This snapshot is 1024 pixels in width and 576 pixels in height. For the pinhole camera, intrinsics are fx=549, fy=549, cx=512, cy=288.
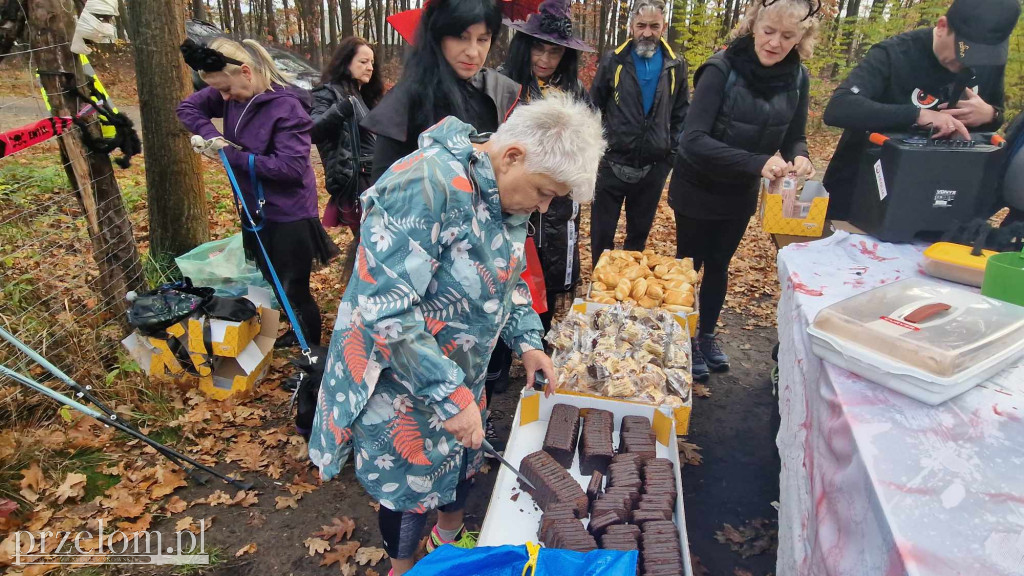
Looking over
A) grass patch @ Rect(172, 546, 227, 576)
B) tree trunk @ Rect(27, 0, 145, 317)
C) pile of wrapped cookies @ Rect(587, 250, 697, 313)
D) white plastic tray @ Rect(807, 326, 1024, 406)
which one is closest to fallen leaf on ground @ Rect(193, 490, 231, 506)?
grass patch @ Rect(172, 546, 227, 576)

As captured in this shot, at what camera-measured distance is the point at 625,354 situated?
10.1 ft

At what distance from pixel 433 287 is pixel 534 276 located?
5.24ft

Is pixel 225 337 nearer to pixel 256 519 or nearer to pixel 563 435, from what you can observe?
pixel 256 519

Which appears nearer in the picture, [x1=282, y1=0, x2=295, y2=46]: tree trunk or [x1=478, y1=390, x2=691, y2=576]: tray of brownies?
[x1=478, y1=390, x2=691, y2=576]: tray of brownies

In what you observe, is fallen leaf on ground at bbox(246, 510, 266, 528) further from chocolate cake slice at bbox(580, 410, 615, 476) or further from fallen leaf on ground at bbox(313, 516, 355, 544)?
chocolate cake slice at bbox(580, 410, 615, 476)

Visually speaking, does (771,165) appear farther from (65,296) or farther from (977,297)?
(65,296)

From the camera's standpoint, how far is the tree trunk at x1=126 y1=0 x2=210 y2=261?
4.15 metres

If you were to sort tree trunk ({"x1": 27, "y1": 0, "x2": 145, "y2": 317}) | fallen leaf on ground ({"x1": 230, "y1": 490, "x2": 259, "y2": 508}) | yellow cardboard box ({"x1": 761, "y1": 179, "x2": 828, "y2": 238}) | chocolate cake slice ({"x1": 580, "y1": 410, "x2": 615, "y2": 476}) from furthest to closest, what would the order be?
tree trunk ({"x1": 27, "y1": 0, "x2": 145, "y2": 317}), yellow cardboard box ({"x1": 761, "y1": 179, "x2": 828, "y2": 238}), fallen leaf on ground ({"x1": 230, "y1": 490, "x2": 259, "y2": 508}), chocolate cake slice ({"x1": 580, "y1": 410, "x2": 615, "y2": 476})

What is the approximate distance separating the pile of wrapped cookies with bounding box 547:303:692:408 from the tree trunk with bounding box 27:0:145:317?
3.17m

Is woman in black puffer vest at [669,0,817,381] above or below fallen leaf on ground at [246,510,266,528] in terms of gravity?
above

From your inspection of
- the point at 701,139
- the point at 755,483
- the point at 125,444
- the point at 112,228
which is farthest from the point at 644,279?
the point at 112,228

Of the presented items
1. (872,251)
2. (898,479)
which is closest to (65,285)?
(898,479)

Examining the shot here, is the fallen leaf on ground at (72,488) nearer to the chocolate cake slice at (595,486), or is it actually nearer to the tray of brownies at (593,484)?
the tray of brownies at (593,484)

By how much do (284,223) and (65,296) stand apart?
189cm
